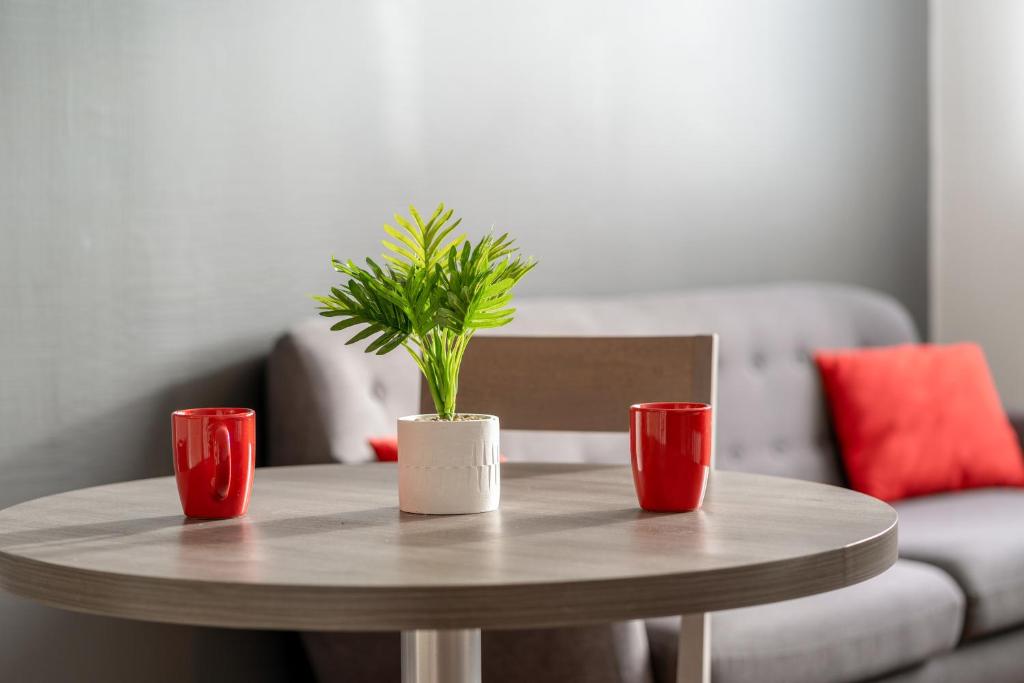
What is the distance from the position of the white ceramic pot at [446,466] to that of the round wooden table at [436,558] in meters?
0.02

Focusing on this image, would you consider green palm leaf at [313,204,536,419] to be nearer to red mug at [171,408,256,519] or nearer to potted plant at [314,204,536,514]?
potted plant at [314,204,536,514]

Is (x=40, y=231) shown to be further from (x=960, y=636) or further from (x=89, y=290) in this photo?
(x=960, y=636)

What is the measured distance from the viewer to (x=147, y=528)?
1.17m

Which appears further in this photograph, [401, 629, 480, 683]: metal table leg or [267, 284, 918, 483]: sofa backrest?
[267, 284, 918, 483]: sofa backrest

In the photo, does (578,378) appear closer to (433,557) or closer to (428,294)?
(428,294)

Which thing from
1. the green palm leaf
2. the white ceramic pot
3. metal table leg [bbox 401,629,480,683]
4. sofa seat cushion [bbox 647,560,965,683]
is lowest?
sofa seat cushion [bbox 647,560,965,683]

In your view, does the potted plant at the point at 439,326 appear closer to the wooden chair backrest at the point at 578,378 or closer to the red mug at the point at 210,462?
the red mug at the point at 210,462

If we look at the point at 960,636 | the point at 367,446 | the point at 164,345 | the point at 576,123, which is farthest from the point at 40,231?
the point at 960,636

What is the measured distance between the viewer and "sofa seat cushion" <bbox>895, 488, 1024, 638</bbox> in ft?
7.82

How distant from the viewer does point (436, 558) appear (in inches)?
40.3

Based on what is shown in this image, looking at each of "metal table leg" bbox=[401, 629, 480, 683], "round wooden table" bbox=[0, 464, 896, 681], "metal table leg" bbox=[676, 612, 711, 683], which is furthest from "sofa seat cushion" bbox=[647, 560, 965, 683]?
"metal table leg" bbox=[401, 629, 480, 683]

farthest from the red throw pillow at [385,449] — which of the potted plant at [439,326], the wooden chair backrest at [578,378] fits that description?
the potted plant at [439,326]

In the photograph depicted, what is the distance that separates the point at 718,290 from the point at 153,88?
1468 millimetres

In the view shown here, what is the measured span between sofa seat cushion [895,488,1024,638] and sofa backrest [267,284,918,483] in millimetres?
353
